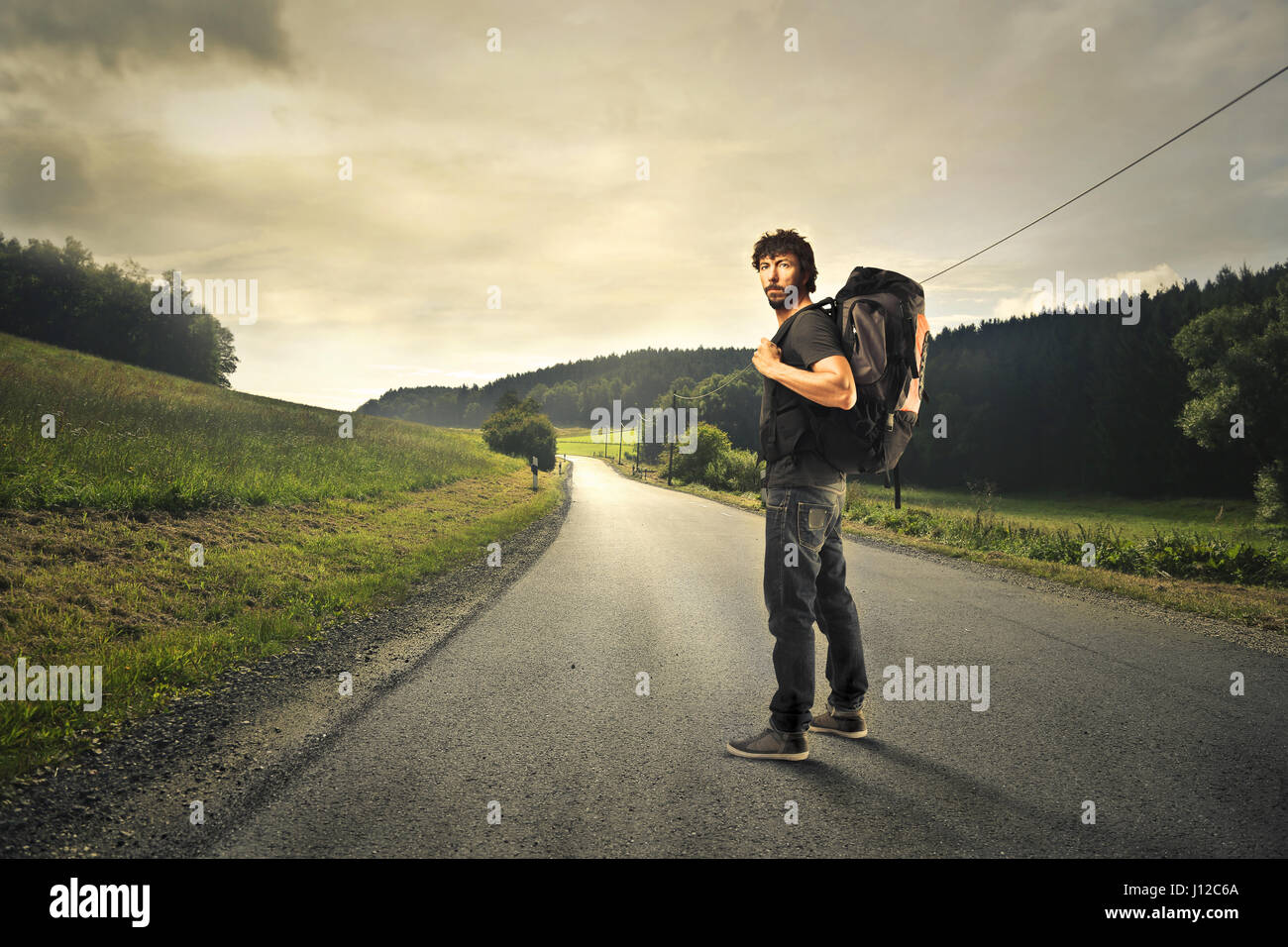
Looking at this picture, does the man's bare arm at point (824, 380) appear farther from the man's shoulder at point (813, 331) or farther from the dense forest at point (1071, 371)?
the dense forest at point (1071, 371)

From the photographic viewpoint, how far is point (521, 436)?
61.7m

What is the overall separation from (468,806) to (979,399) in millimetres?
72451

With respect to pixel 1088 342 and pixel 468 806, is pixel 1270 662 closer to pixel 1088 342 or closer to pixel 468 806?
pixel 468 806

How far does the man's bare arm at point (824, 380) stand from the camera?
A: 2693 mm

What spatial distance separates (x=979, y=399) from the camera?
64.7m

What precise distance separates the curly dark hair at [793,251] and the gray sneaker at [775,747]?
7.37 ft

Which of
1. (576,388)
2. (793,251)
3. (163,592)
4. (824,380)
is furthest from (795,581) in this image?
(576,388)

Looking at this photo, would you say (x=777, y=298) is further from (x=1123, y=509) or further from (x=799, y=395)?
(x=1123, y=509)

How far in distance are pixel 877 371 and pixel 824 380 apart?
25 cm

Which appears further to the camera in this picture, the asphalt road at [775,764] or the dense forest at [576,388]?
the dense forest at [576,388]

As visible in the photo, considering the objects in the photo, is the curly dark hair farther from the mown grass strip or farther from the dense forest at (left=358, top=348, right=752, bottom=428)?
the dense forest at (left=358, top=348, right=752, bottom=428)

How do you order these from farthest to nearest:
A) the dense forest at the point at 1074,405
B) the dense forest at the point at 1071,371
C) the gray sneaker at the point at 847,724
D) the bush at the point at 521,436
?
the bush at the point at 521,436
the dense forest at the point at 1074,405
the dense forest at the point at 1071,371
the gray sneaker at the point at 847,724

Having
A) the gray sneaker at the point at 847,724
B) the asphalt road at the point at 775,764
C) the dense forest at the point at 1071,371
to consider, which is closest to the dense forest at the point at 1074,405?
the dense forest at the point at 1071,371
